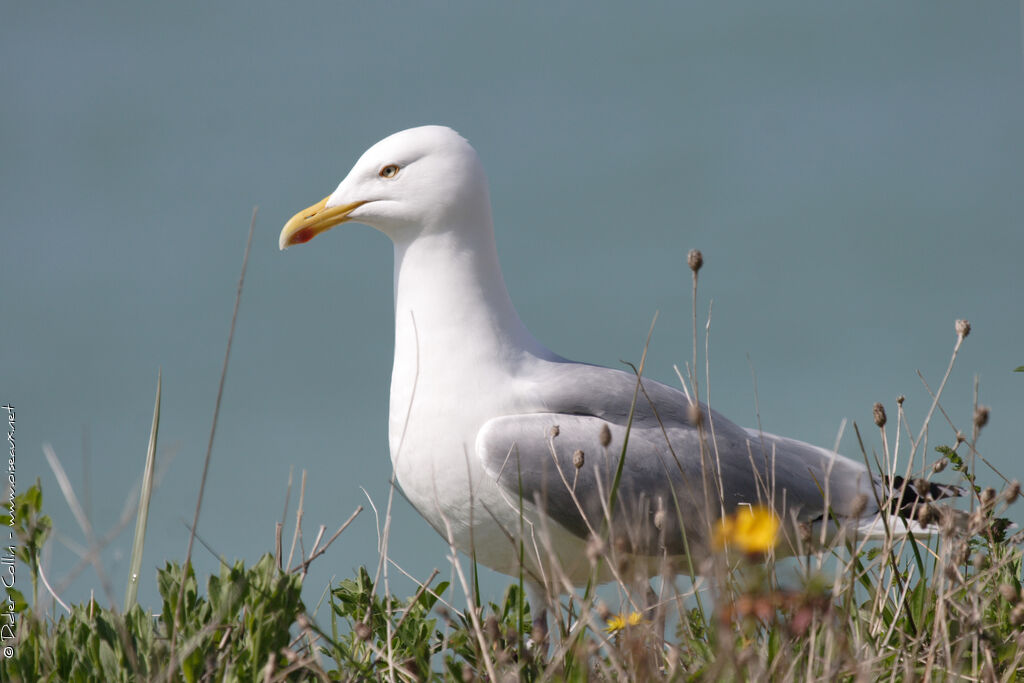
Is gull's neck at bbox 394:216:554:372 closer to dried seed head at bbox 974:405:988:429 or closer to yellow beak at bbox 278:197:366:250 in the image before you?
yellow beak at bbox 278:197:366:250

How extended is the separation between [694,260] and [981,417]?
2.38 feet

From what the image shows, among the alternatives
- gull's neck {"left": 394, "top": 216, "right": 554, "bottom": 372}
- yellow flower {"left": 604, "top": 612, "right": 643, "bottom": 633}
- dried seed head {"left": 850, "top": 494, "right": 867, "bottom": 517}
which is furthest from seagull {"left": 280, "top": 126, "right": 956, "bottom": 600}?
dried seed head {"left": 850, "top": 494, "right": 867, "bottom": 517}

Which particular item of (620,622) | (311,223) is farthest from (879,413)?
(311,223)

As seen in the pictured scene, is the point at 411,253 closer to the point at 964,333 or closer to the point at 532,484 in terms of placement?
the point at 532,484

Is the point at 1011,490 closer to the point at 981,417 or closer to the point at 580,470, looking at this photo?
the point at 981,417

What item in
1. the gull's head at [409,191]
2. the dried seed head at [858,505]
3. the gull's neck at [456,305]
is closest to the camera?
the dried seed head at [858,505]

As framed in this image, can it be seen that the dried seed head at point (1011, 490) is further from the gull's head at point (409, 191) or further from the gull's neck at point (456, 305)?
the gull's head at point (409, 191)

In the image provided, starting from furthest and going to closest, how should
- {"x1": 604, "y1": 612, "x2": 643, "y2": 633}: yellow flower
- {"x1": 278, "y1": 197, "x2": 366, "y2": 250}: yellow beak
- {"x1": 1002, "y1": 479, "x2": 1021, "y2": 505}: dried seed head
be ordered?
1. {"x1": 278, "y1": 197, "x2": 366, "y2": 250}: yellow beak
2. {"x1": 604, "y1": 612, "x2": 643, "y2": 633}: yellow flower
3. {"x1": 1002, "y1": 479, "x2": 1021, "y2": 505}: dried seed head

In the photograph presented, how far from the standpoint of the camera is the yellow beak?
14.9ft

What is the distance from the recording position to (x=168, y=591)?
286 centimetres

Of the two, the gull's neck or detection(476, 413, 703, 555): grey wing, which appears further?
the gull's neck

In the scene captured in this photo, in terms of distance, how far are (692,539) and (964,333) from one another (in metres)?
1.55

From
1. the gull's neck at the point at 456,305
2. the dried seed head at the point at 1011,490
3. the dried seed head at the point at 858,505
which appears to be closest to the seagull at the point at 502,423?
the gull's neck at the point at 456,305

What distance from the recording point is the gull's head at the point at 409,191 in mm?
4438
